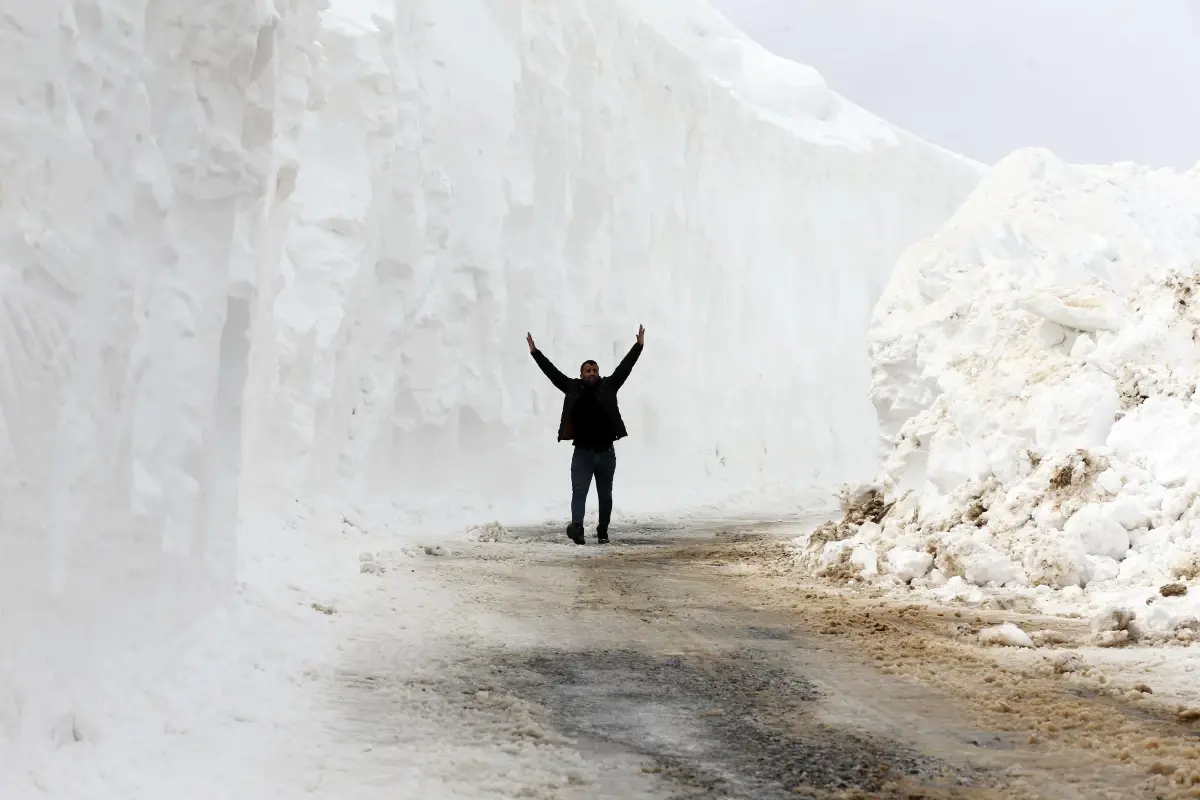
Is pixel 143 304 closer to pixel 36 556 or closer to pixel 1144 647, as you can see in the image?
pixel 36 556

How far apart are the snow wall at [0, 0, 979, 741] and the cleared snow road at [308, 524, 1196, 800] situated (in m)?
0.88

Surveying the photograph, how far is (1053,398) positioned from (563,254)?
1071 centimetres

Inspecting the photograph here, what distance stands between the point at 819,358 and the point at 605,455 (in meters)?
14.4

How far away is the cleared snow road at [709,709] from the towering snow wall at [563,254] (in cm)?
377

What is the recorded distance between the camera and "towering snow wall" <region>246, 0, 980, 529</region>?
1120 cm

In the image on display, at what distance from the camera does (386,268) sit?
494 inches

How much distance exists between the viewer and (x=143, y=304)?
12.2ft

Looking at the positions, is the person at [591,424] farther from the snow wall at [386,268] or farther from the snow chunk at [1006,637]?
the snow chunk at [1006,637]

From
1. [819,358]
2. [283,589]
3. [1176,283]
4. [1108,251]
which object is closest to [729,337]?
A: [819,358]

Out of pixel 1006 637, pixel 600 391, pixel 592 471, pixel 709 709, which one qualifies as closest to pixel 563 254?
pixel 600 391

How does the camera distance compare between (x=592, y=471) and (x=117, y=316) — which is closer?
(x=117, y=316)

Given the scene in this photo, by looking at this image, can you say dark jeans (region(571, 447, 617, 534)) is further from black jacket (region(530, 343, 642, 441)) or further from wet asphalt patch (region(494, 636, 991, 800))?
wet asphalt patch (region(494, 636, 991, 800))

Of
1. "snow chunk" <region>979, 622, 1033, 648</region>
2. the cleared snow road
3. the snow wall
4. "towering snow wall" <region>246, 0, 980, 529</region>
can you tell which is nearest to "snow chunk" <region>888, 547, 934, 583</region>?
the cleared snow road

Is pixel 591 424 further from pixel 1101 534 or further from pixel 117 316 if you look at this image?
pixel 117 316
